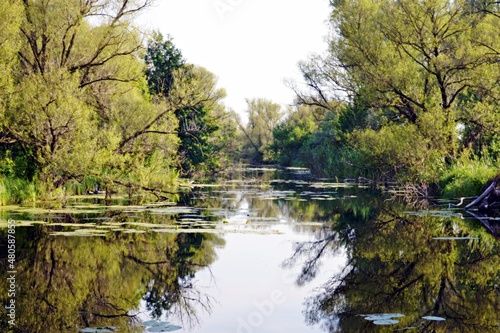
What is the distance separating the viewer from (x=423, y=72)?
27.4 m

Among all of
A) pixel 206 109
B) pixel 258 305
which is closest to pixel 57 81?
pixel 258 305

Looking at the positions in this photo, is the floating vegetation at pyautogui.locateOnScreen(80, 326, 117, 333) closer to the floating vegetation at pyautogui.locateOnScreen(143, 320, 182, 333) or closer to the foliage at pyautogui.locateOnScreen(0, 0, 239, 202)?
the floating vegetation at pyautogui.locateOnScreen(143, 320, 182, 333)

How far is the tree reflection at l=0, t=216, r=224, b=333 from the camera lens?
7165 millimetres

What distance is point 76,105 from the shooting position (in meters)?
20.3

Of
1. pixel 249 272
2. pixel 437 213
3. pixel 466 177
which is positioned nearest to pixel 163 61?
pixel 466 177

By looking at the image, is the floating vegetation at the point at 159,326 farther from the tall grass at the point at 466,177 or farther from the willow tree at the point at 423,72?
the willow tree at the point at 423,72

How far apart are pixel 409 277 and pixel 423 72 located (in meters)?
19.9

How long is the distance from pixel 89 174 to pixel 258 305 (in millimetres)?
14430

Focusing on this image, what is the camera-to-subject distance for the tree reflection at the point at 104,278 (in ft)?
23.5

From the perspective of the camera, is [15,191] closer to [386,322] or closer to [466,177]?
[466,177]

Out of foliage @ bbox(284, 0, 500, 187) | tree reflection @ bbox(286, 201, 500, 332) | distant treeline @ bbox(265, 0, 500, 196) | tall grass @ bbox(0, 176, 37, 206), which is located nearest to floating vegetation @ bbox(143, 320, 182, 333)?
tree reflection @ bbox(286, 201, 500, 332)

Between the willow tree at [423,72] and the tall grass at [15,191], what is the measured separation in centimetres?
1512

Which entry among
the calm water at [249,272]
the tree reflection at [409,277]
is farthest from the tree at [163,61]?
the tree reflection at [409,277]

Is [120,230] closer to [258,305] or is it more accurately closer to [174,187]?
[258,305]
